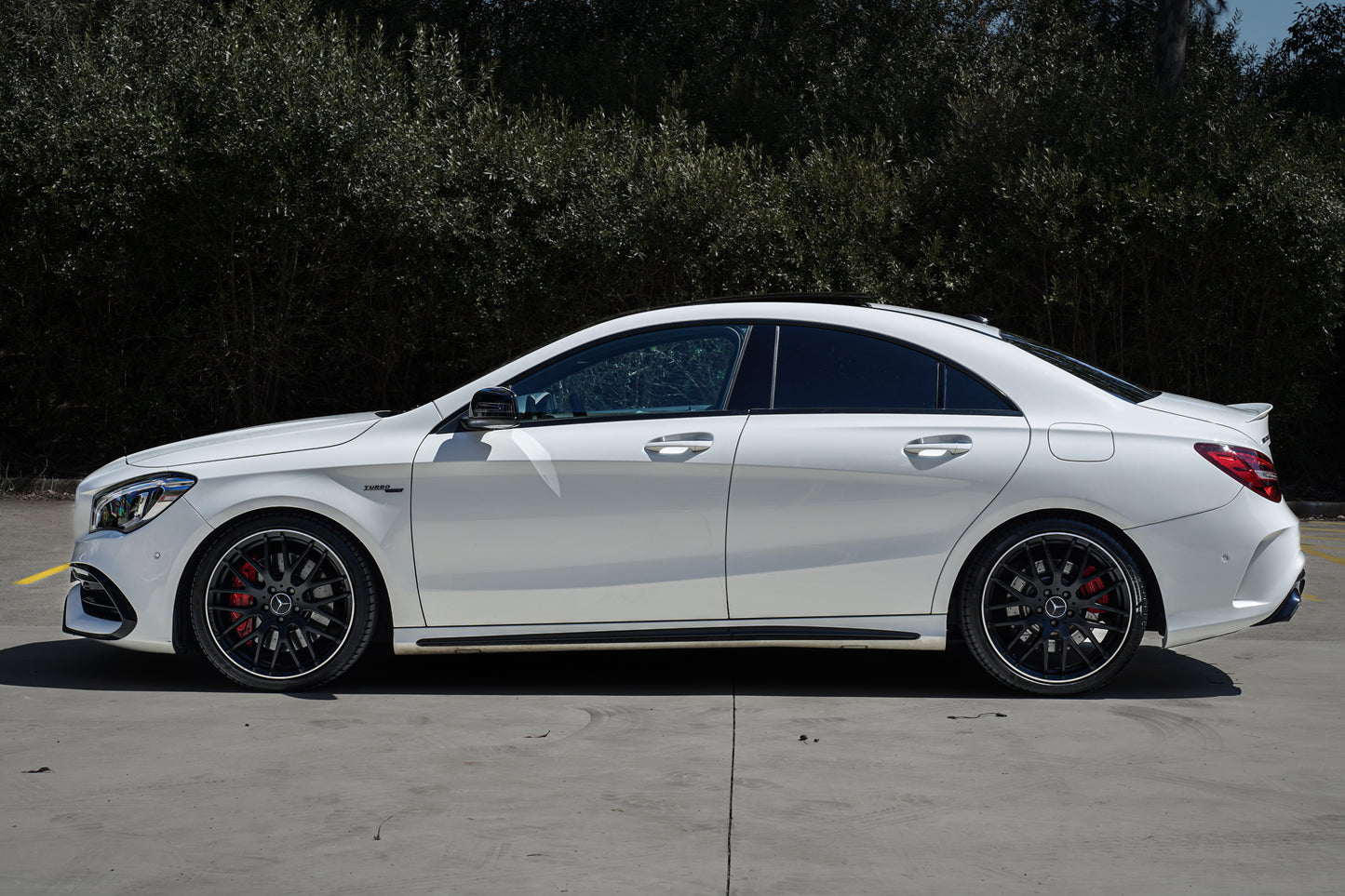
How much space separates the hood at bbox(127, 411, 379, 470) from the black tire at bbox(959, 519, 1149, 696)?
2.63 m

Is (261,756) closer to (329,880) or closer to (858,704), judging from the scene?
(329,880)

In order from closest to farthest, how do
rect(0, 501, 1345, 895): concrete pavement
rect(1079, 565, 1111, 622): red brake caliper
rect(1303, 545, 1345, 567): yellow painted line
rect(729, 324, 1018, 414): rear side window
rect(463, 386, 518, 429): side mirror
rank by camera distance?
rect(0, 501, 1345, 895): concrete pavement
rect(463, 386, 518, 429): side mirror
rect(1079, 565, 1111, 622): red brake caliper
rect(729, 324, 1018, 414): rear side window
rect(1303, 545, 1345, 567): yellow painted line

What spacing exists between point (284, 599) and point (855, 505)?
235 centimetres

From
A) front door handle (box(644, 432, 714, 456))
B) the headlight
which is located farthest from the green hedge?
front door handle (box(644, 432, 714, 456))

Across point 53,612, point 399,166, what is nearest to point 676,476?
point 53,612

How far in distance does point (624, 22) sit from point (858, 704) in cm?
2112

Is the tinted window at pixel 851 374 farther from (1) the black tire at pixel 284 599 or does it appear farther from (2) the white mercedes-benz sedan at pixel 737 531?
(1) the black tire at pixel 284 599

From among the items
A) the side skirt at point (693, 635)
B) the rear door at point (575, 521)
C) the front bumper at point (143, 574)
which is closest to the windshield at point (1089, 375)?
the side skirt at point (693, 635)

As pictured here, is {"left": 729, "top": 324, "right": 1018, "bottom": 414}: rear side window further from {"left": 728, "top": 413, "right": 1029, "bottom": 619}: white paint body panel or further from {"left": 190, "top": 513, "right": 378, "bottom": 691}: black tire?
{"left": 190, "top": 513, "right": 378, "bottom": 691}: black tire

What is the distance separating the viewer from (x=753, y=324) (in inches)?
230

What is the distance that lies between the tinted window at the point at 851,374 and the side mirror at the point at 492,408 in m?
1.09

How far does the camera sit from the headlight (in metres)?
5.68

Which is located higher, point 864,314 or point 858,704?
point 864,314

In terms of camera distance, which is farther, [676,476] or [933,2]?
[933,2]
